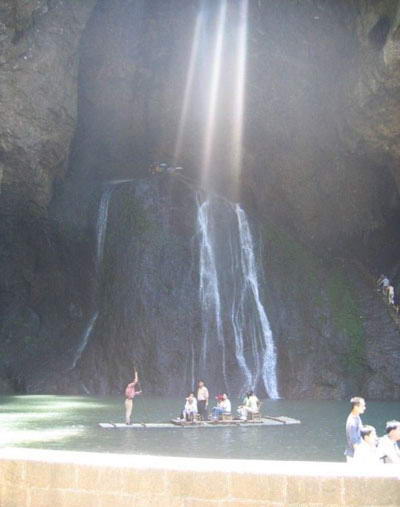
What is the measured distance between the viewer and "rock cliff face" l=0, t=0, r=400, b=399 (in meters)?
31.1

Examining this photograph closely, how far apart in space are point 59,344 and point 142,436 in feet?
58.0

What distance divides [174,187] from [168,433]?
21.7m

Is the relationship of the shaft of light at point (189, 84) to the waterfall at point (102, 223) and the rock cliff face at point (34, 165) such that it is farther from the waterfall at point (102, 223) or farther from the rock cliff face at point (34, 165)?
the rock cliff face at point (34, 165)

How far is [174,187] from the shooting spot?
1447 inches

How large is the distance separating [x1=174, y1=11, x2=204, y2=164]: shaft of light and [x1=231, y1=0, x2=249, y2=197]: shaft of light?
2485 millimetres

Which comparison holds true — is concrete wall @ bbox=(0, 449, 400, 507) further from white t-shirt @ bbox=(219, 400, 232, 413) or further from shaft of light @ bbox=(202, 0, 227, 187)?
shaft of light @ bbox=(202, 0, 227, 187)

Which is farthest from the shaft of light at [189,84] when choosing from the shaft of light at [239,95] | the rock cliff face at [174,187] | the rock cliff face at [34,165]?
the rock cliff face at [34,165]

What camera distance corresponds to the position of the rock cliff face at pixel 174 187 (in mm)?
31141

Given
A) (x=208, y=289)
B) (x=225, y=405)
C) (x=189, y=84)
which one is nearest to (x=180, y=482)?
(x=225, y=405)

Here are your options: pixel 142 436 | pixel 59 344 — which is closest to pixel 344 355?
pixel 59 344

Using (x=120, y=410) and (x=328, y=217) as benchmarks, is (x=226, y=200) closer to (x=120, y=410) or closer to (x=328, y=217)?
(x=328, y=217)

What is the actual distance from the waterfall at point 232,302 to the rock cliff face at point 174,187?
0.69m

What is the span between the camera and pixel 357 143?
34.2 meters

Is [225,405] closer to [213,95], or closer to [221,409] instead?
[221,409]
